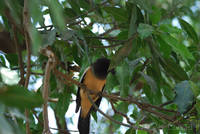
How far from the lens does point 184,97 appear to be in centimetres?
202

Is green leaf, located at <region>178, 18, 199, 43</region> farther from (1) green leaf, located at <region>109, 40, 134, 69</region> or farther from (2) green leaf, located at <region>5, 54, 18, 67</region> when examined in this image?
(2) green leaf, located at <region>5, 54, 18, 67</region>

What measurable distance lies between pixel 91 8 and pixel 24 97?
5.64ft

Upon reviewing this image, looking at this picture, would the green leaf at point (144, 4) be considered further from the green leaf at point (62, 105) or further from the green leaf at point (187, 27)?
the green leaf at point (62, 105)

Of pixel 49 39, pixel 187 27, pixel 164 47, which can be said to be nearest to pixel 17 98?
pixel 49 39

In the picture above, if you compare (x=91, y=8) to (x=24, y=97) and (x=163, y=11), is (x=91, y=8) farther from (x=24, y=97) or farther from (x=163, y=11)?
(x=24, y=97)

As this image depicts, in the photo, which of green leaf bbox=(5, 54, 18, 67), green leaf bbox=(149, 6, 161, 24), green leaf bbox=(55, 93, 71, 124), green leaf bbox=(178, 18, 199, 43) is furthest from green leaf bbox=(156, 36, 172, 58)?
green leaf bbox=(5, 54, 18, 67)

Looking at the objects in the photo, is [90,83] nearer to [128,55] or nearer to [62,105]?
[62,105]

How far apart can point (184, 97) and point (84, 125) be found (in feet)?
5.42

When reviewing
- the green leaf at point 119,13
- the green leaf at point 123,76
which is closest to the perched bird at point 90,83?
the green leaf at point 119,13

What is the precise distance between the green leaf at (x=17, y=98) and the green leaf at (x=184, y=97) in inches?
55.6

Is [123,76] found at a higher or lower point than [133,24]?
lower

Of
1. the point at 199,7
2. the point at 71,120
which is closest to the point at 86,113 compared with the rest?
the point at 71,120

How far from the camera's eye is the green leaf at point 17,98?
718 mm

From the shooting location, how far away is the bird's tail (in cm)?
330
